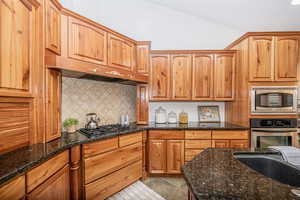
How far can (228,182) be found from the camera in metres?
0.74

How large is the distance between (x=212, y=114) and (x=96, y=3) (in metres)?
2.95

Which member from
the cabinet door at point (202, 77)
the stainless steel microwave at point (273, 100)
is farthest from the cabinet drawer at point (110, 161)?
the stainless steel microwave at point (273, 100)

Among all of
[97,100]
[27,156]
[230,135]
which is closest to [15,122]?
[27,156]

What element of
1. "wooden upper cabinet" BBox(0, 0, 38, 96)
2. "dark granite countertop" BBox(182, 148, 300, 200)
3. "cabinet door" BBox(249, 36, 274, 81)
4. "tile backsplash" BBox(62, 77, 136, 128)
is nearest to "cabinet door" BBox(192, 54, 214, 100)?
"cabinet door" BBox(249, 36, 274, 81)

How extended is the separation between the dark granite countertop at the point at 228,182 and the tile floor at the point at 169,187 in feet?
4.51

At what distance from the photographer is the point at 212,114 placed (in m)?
3.13

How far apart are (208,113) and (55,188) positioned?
2.75 m

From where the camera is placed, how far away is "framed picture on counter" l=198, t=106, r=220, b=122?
3.11 m

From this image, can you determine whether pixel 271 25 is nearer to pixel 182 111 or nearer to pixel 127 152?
pixel 182 111

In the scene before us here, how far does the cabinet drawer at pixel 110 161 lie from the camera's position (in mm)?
1768

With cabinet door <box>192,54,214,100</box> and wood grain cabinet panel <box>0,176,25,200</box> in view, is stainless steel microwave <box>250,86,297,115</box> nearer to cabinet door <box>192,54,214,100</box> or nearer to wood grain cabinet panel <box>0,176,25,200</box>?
cabinet door <box>192,54,214,100</box>

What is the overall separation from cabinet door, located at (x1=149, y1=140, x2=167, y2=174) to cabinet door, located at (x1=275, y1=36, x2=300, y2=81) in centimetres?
211

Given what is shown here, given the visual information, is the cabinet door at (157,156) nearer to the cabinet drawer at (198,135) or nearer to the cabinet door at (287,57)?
the cabinet drawer at (198,135)

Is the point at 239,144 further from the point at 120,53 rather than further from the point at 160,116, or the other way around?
the point at 120,53
